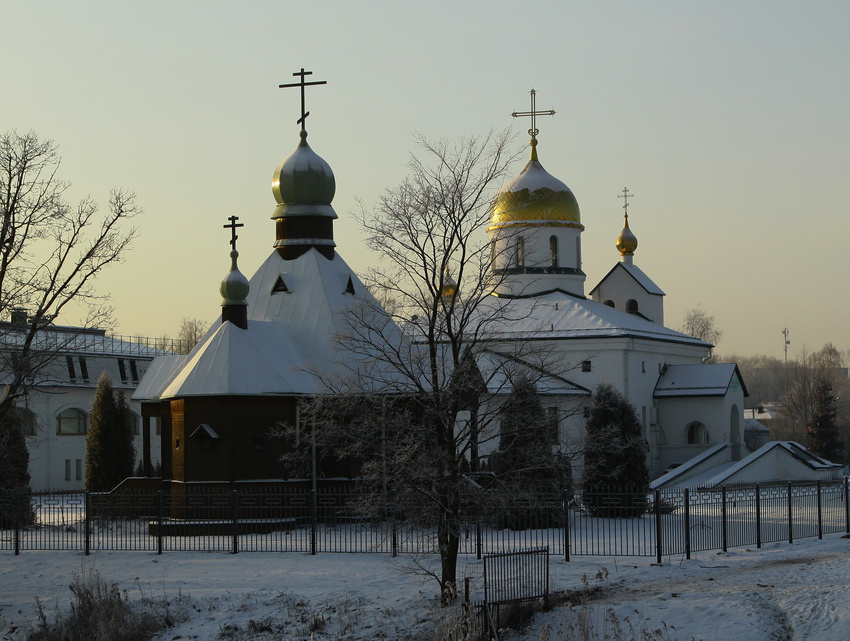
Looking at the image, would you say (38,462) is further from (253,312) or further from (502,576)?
(502,576)

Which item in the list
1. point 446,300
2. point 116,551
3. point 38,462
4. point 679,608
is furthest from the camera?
point 38,462

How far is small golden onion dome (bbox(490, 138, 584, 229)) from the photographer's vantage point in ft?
140

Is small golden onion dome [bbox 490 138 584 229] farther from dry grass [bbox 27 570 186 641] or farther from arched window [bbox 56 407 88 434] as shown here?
dry grass [bbox 27 570 186 641]

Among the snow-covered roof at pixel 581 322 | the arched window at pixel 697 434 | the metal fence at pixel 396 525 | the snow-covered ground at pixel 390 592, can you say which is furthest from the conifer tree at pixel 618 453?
the arched window at pixel 697 434

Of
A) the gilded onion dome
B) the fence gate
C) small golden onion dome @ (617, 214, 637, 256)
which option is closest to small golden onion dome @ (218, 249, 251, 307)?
the gilded onion dome

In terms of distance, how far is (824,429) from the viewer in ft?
156

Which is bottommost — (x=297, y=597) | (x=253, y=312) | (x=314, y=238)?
(x=297, y=597)

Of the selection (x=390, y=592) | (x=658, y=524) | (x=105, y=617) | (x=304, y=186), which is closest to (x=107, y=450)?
(x=304, y=186)

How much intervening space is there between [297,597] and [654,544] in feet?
24.0

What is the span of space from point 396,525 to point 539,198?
25.7 meters

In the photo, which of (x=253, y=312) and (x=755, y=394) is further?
(x=755, y=394)

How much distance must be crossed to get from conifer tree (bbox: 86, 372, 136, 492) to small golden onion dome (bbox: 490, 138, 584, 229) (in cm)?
1622

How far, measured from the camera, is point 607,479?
92.5 feet

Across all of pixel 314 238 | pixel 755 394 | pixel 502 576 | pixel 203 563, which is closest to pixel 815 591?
pixel 502 576
